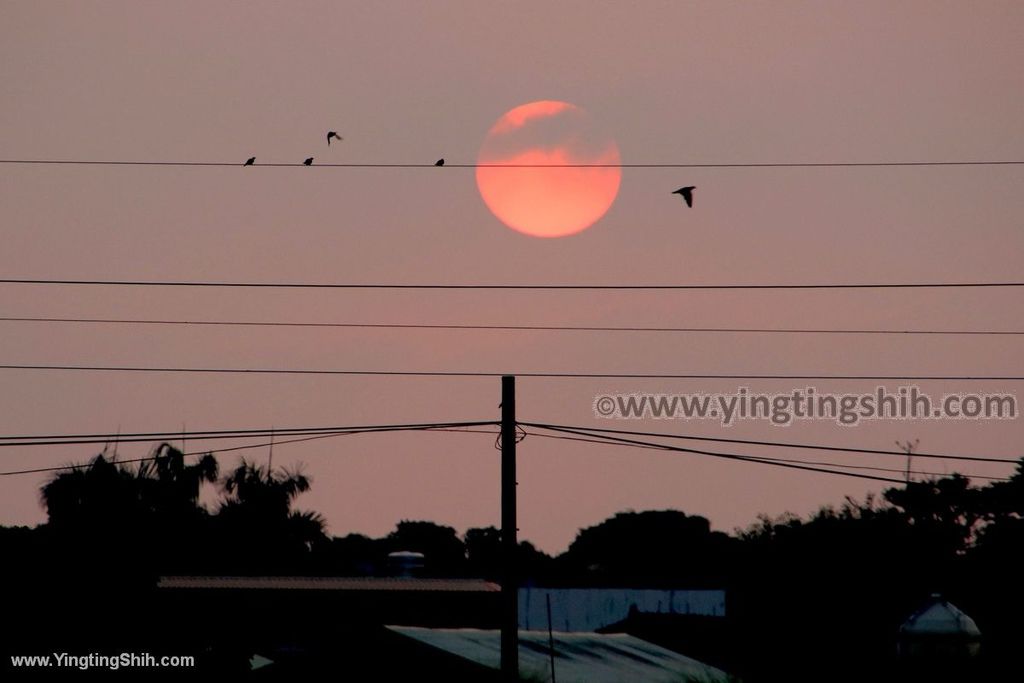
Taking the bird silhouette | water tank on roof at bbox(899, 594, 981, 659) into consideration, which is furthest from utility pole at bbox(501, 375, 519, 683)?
water tank on roof at bbox(899, 594, 981, 659)

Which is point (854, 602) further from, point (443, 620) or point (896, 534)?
point (443, 620)

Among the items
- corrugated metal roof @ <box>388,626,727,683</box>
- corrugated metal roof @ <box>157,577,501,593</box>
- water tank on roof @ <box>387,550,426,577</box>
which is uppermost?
water tank on roof @ <box>387,550,426,577</box>

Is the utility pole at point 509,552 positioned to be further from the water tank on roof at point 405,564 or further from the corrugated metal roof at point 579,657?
the water tank on roof at point 405,564

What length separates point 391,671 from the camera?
38844 mm

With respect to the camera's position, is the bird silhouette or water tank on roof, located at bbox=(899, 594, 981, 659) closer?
the bird silhouette

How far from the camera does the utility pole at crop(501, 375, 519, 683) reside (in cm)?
2733

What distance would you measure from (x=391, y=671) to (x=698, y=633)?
3285 cm

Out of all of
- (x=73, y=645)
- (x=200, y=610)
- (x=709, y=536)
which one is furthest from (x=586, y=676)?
(x=709, y=536)

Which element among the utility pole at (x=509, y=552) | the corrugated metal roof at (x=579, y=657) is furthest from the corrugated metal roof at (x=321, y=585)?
the utility pole at (x=509, y=552)

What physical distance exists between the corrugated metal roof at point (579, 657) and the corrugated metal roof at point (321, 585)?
4.65ft

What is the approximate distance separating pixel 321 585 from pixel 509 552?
485 inches

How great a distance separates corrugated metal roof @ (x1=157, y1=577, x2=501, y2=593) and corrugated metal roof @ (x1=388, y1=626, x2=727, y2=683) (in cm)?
142

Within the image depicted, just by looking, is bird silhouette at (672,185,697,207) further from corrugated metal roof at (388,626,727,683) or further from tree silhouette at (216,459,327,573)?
tree silhouette at (216,459,327,573)

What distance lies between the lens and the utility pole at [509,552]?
27328 millimetres
